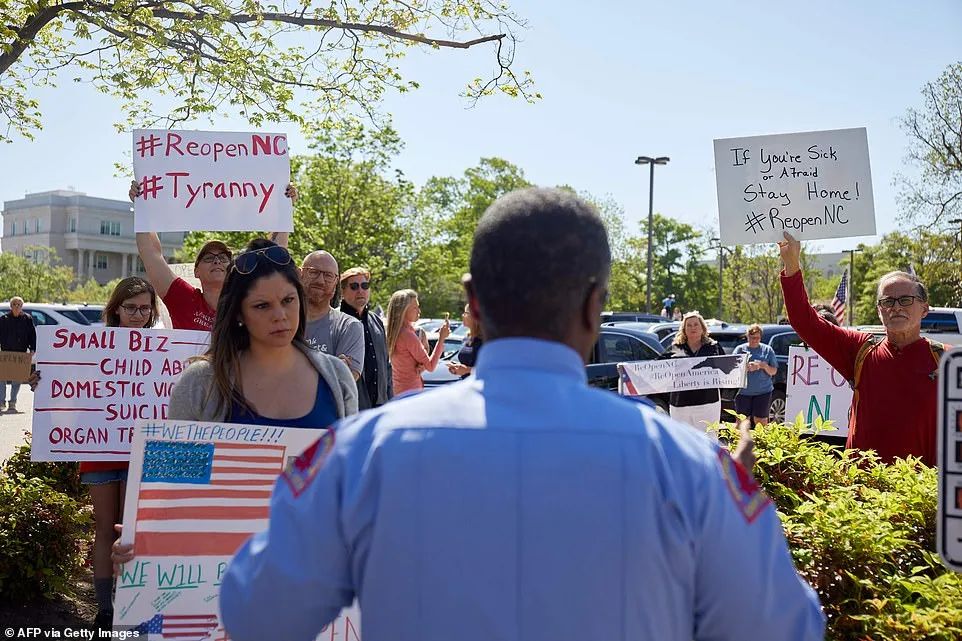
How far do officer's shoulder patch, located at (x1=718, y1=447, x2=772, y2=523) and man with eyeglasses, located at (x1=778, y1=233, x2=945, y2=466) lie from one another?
10.2 feet

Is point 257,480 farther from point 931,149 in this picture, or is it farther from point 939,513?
point 931,149

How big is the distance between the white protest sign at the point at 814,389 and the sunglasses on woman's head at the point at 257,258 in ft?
19.2

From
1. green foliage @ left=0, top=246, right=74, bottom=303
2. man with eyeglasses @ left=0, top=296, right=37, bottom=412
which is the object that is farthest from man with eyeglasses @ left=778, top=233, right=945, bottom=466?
green foliage @ left=0, top=246, right=74, bottom=303

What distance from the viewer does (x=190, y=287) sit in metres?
5.34

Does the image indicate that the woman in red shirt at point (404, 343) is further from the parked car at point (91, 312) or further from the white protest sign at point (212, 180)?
the parked car at point (91, 312)

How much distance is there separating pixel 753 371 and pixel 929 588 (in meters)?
8.50

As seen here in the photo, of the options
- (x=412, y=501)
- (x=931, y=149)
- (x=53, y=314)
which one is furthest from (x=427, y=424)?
(x=931, y=149)

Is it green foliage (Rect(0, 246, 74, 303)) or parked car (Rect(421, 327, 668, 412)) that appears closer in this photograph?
parked car (Rect(421, 327, 668, 412))

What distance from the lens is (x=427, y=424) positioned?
4.71 ft

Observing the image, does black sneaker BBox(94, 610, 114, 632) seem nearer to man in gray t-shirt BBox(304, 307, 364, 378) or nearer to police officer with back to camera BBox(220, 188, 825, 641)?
man in gray t-shirt BBox(304, 307, 364, 378)

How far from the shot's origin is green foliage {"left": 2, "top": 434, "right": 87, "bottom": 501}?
21.8 ft

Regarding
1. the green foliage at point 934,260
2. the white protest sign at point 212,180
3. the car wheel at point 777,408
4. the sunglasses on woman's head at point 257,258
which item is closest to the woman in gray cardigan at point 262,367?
the sunglasses on woman's head at point 257,258

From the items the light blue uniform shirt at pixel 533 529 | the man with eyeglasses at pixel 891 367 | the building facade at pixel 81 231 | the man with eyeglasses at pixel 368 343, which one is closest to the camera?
the light blue uniform shirt at pixel 533 529

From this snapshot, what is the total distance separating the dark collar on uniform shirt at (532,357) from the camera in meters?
1.47
